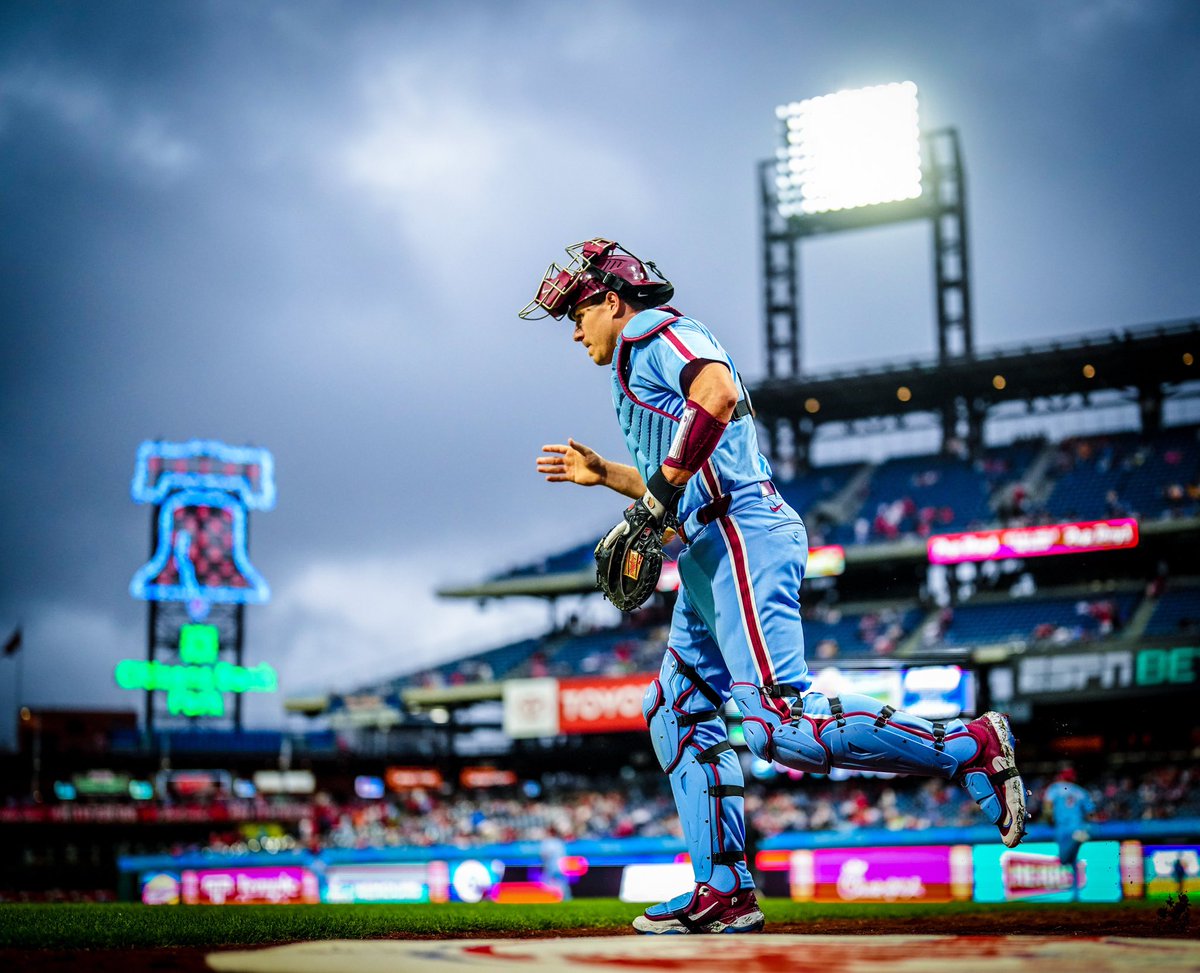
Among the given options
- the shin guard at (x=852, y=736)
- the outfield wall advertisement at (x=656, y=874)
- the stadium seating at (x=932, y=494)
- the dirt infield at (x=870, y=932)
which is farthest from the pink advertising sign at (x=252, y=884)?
the shin guard at (x=852, y=736)

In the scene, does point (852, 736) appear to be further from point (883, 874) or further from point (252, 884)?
point (252, 884)

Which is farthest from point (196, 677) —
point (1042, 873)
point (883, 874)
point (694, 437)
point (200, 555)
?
point (694, 437)

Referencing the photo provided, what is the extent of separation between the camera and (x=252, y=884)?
26047 mm

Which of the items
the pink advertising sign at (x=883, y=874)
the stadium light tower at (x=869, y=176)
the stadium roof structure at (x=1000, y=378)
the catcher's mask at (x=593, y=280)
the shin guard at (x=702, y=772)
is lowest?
the pink advertising sign at (x=883, y=874)

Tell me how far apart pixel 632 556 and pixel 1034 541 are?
104 feet

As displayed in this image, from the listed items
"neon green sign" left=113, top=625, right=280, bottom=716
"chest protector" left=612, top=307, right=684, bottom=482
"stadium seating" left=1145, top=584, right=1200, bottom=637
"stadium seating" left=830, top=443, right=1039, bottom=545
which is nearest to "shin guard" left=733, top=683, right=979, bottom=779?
"chest protector" left=612, top=307, right=684, bottom=482

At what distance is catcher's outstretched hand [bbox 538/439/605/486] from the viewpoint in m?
Result: 5.59

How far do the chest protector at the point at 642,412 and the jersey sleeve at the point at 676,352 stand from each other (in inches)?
1.8

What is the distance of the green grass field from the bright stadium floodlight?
34894 mm

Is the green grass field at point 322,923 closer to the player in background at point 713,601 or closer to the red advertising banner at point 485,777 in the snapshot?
the player in background at point 713,601

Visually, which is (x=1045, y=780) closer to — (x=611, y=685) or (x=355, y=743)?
(x=611, y=685)

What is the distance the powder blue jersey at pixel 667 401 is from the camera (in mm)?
5160

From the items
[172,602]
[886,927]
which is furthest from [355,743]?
[886,927]

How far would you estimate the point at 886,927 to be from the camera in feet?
20.2
